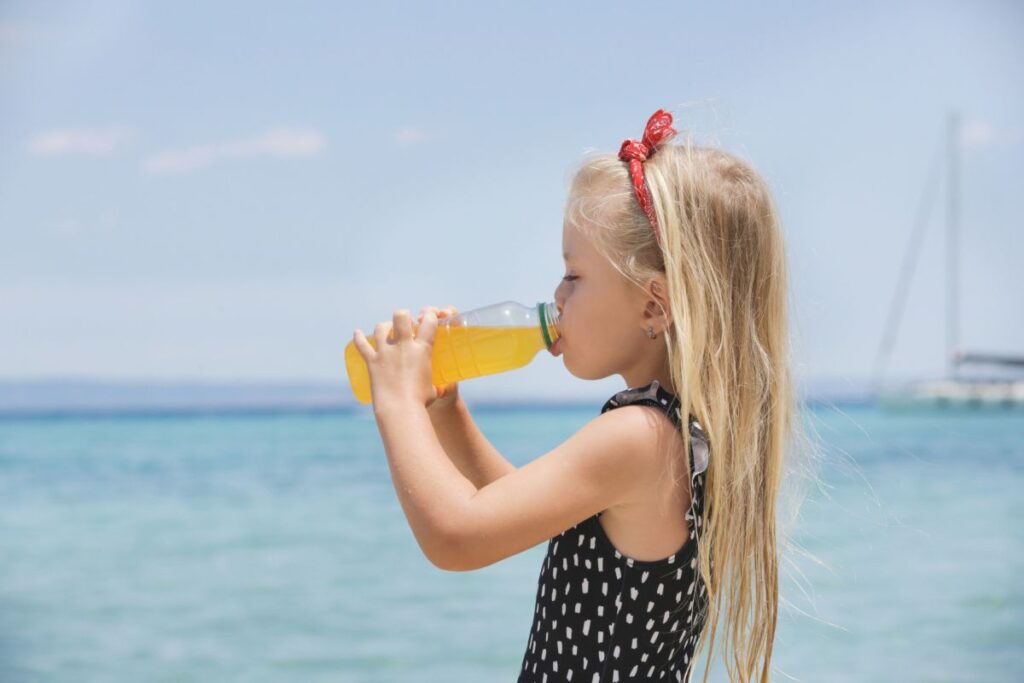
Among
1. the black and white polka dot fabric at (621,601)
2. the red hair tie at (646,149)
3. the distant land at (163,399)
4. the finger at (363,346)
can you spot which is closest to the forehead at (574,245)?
the red hair tie at (646,149)

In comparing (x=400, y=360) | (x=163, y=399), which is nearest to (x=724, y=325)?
(x=400, y=360)

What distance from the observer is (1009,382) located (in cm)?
3588

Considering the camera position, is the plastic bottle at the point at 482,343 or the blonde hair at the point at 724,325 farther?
the plastic bottle at the point at 482,343

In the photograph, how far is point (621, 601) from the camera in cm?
173

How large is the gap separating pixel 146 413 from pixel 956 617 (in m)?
34.3

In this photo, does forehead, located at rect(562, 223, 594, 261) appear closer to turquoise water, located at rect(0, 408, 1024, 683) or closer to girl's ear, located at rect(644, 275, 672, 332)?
girl's ear, located at rect(644, 275, 672, 332)

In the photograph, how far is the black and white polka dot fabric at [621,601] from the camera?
1729mm

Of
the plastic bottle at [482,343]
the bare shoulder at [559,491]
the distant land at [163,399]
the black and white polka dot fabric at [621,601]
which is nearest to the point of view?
the bare shoulder at [559,491]

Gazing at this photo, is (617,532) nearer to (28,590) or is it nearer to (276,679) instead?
(276,679)

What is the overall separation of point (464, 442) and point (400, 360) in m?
0.33

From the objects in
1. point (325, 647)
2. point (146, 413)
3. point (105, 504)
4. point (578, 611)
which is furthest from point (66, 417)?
point (578, 611)

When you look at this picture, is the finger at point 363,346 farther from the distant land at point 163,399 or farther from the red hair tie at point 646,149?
the distant land at point 163,399

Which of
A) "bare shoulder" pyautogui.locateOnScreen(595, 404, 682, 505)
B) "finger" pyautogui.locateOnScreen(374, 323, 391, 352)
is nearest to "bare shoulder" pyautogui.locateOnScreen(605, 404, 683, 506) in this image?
"bare shoulder" pyautogui.locateOnScreen(595, 404, 682, 505)

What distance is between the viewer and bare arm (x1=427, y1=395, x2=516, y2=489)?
206cm
